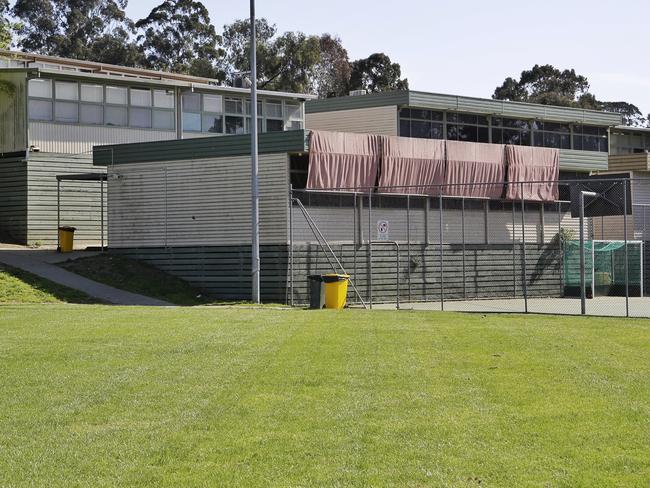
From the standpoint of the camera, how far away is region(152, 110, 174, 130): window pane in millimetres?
35406

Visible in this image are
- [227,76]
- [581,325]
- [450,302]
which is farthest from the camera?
[227,76]

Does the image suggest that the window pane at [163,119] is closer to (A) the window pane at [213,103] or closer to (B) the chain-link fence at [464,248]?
(A) the window pane at [213,103]

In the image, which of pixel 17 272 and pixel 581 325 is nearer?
pixel 581 325

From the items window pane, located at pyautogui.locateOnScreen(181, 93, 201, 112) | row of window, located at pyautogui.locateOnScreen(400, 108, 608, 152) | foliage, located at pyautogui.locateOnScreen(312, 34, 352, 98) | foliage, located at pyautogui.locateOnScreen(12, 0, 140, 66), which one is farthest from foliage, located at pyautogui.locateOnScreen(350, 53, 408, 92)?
window pane, located at pyautogui.locateOnScreen(181, 93, 201, 112)

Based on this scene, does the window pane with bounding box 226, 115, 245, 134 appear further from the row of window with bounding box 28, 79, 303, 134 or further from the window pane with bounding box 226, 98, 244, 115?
the window pane with bounding box 226, 98, 244, 115

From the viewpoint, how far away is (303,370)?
10.6 metres

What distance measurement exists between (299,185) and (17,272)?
7.95 metres

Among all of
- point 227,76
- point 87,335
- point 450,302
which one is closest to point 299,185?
point 450,302

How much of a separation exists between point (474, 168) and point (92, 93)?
14.1m

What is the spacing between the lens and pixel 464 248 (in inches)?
1056

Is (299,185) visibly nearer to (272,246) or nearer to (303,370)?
(272,246)

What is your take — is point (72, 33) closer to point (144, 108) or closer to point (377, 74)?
point (377, 74)

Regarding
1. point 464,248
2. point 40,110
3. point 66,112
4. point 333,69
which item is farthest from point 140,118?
point 333,69

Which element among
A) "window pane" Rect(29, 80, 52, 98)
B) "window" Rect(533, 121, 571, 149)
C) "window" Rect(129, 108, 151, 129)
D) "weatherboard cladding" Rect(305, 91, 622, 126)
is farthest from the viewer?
"window" Rect(533, 121, 571, 149)
